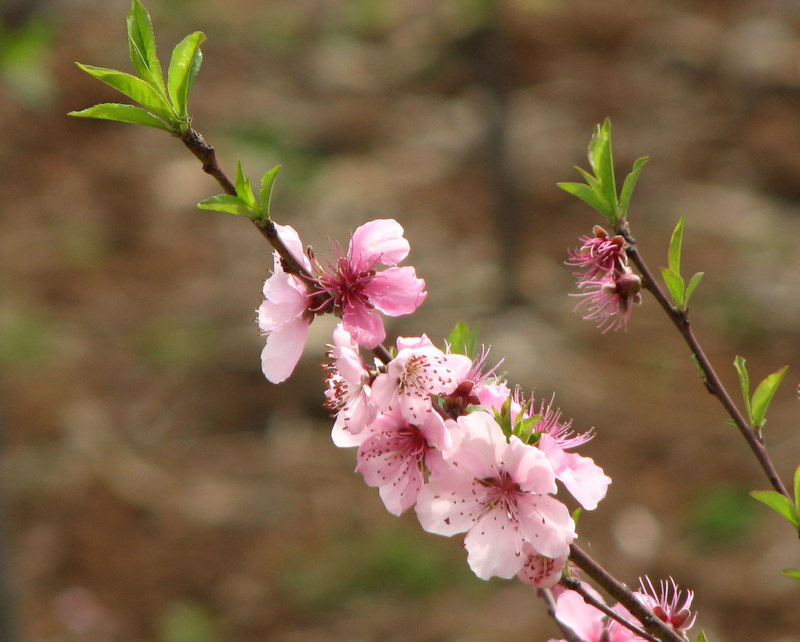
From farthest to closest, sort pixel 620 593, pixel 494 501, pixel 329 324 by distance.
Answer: pixel 329 324
pixel 494 501
pixel 620 593

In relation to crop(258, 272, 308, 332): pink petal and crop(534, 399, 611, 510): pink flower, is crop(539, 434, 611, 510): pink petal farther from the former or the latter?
crop(258, 272, 308, 332): pink petal

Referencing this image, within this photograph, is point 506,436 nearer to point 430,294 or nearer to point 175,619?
point 175,619

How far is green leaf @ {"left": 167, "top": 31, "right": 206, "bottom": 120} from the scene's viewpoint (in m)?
1.23

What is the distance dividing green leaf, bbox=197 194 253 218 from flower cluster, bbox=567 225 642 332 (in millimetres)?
417

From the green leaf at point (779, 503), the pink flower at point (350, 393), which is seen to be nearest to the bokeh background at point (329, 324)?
A: the pink flower at point (350, 393)

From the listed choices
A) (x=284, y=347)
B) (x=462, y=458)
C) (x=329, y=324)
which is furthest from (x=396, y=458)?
(x=329, y=324)

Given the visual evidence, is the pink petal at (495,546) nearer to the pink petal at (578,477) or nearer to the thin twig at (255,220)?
the pink petal at (578,477)

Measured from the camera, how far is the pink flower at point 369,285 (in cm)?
126

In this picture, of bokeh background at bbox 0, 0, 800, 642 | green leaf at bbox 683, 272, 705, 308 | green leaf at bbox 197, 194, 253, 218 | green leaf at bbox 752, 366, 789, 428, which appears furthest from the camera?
bokeh background at bbox 0, 0, 800, 642

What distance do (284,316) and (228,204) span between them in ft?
0.57

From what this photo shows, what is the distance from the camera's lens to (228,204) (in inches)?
46.3

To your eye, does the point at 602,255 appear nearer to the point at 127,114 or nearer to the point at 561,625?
the point at 561,625

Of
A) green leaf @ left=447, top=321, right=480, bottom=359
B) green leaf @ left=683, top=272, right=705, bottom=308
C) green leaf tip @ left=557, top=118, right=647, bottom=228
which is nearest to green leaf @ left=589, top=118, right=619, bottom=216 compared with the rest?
green leaf tip @ left=557, top=118, right=647, bottom=228

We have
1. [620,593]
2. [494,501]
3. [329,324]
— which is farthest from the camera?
[329,324]
